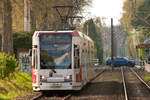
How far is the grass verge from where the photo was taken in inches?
751

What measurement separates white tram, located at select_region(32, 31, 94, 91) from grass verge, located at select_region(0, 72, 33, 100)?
4.29ft

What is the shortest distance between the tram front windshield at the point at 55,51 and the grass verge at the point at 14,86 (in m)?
1.95

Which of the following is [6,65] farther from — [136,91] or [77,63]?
[136,91]

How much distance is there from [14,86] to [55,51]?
11.3 feet

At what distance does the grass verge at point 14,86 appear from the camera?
19.1 m

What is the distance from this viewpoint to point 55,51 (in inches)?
749

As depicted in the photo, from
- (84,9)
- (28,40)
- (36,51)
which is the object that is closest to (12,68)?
(36,51)

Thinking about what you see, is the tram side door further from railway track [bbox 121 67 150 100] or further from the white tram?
railway track [bbox 121 67 150 100]

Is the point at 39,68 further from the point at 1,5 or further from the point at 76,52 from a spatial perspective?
the point at 1,5

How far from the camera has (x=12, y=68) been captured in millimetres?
21625

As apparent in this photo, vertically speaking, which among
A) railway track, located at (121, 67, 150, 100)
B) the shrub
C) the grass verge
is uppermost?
the shrub

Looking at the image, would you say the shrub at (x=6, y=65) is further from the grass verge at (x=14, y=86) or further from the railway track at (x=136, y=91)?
the railway track at (x=136, y=91)

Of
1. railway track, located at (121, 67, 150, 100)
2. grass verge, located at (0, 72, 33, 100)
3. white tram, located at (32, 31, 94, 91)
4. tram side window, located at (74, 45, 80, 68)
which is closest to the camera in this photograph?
railway track, located at (121, 67, 150, 100)

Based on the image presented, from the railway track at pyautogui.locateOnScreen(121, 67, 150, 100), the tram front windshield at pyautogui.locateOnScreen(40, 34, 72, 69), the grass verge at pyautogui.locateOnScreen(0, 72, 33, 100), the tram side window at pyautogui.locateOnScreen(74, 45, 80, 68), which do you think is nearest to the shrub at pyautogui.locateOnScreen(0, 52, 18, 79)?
the grass verge at pyautogui.locateOnScreen(0, 72, 33, 100)
